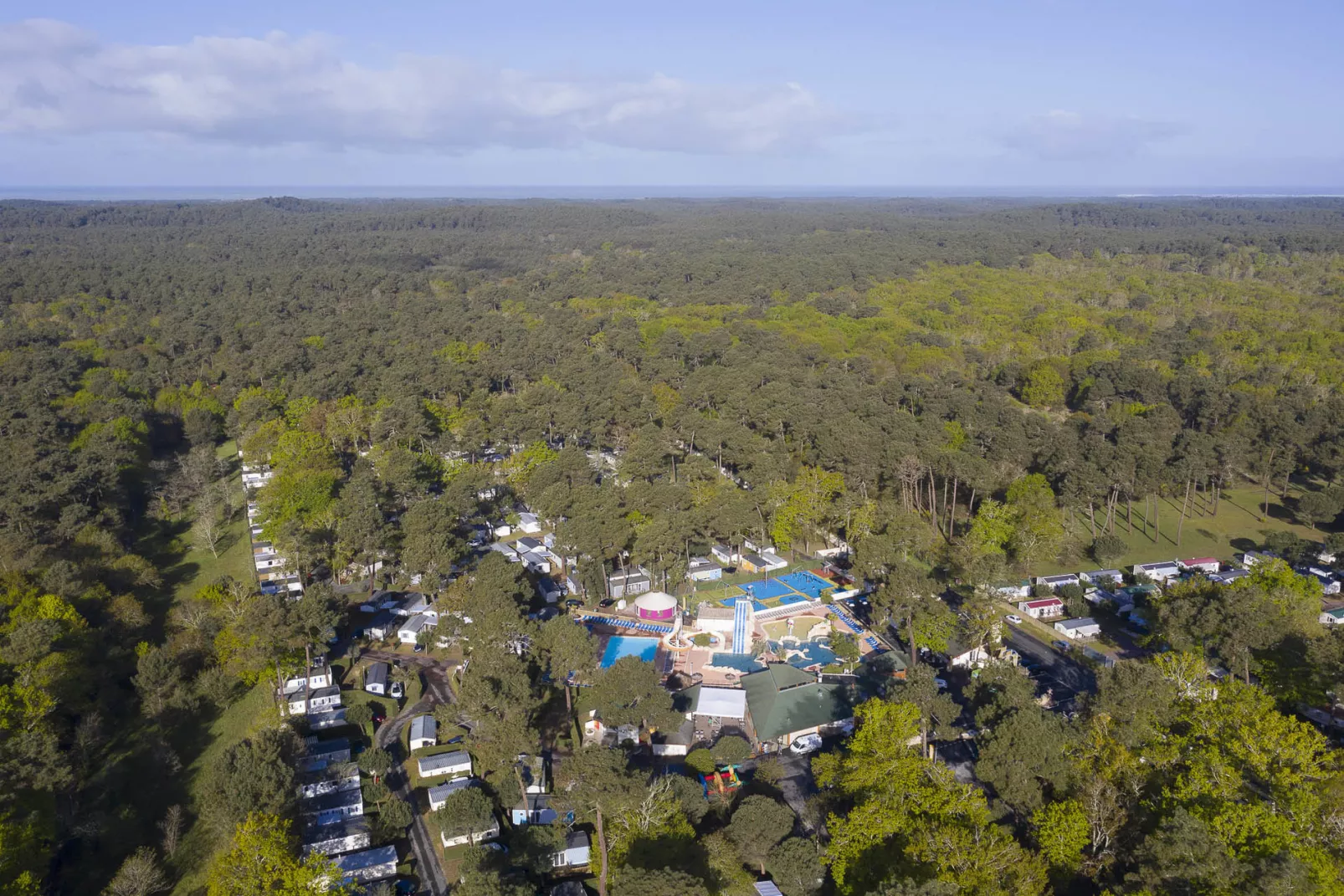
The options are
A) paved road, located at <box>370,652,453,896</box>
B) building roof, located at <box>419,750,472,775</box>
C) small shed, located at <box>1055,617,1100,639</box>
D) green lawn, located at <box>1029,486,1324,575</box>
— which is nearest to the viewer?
paved road, located at <box>370,652,453,896</box>

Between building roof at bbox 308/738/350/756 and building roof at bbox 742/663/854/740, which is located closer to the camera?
building roof at bbox 308/738/350/756

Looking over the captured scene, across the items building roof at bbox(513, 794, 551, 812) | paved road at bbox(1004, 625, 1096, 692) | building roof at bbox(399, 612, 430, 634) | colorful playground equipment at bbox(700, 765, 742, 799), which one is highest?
building roof at bbox(399, 612, 430, 634)

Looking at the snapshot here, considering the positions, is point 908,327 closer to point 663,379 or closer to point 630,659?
point 663,379

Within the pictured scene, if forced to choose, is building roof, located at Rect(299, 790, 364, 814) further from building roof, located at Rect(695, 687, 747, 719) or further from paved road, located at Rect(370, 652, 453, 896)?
building roof, located at Rect(695, 687, 747, 719)

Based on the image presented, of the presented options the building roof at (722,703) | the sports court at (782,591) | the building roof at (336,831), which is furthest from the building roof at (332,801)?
the sports court at (782,591)

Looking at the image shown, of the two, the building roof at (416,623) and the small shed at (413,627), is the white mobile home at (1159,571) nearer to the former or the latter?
the small shed at (413,627)

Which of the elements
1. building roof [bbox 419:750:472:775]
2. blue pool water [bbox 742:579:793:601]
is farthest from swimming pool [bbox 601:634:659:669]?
building roof [bbox 419:750:472:775]

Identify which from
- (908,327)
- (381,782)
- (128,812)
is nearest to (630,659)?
(381,782)
